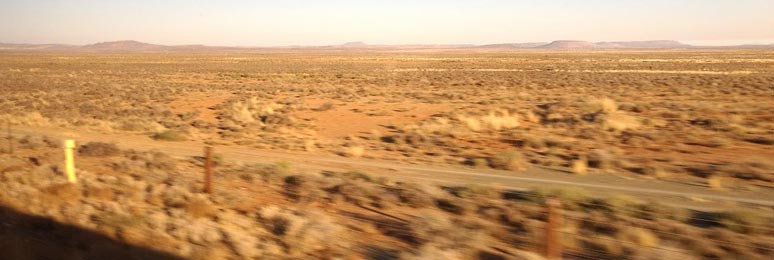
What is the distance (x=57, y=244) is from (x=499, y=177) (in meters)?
9.51

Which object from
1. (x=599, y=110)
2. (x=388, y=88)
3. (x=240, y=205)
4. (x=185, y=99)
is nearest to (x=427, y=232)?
(x=240, y=205)

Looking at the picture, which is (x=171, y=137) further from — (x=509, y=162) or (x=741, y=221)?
(x=741, y=221)

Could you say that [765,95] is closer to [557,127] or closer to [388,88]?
[557,127]

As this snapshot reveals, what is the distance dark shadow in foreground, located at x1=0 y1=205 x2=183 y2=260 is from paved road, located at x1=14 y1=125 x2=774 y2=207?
711cm

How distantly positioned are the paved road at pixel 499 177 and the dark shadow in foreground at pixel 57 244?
7111 millimetres

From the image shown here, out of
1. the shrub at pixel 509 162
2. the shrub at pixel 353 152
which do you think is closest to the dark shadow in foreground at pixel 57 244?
the shrub at pixel 353 152

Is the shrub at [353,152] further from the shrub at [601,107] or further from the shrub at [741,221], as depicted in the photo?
the shrub at [601,107]

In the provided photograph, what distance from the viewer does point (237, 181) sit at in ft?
42.8

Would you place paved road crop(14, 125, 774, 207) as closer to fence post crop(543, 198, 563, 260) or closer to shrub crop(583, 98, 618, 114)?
fence post crop(543, 198, 563, 260)

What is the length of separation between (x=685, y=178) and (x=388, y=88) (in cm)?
3263

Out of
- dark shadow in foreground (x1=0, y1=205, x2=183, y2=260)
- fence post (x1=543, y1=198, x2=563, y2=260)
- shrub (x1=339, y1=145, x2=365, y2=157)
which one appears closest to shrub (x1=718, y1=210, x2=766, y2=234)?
fence post (x1=543, y1=198, x2=563, y2=260)

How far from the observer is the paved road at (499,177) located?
11.9 metres

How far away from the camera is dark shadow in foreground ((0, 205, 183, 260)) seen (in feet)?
24.1

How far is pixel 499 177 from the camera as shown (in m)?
14.2
